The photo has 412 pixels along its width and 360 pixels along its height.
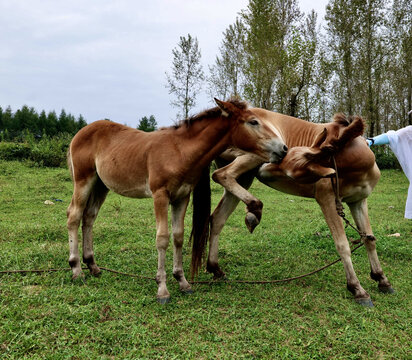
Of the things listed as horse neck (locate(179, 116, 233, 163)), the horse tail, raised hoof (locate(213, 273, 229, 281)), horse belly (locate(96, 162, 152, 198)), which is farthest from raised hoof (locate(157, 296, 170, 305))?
horse neck (locate(179, 116, 233, 163))

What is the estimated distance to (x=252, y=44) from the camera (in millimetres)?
22188

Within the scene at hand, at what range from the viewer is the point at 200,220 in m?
4.34

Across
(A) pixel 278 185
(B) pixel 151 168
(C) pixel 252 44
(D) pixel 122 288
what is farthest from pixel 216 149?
(C) pixel 252 44

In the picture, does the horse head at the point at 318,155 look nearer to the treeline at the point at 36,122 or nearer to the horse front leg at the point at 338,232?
the horse front leg at the point at 338,232

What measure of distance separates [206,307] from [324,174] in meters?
1.94

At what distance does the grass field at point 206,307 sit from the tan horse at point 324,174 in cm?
43

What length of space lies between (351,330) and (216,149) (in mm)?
2303

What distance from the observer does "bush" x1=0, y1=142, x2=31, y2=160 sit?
1694 centimetres

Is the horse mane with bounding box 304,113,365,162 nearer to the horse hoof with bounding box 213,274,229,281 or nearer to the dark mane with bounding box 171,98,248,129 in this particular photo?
the dark mane with bounding box 171,98,248,129

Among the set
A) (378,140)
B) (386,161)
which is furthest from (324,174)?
(386,161)

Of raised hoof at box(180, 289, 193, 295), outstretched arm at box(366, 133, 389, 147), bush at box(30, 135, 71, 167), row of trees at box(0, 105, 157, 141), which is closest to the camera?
raised hoof at box(180, 289, 193, 295)

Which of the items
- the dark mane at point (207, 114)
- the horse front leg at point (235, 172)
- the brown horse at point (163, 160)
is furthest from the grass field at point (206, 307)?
the dark mane at point (207, 114)

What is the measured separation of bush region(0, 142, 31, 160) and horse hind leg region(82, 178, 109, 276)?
581 inches

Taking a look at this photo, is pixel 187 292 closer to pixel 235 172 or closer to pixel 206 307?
pixel 206 307
